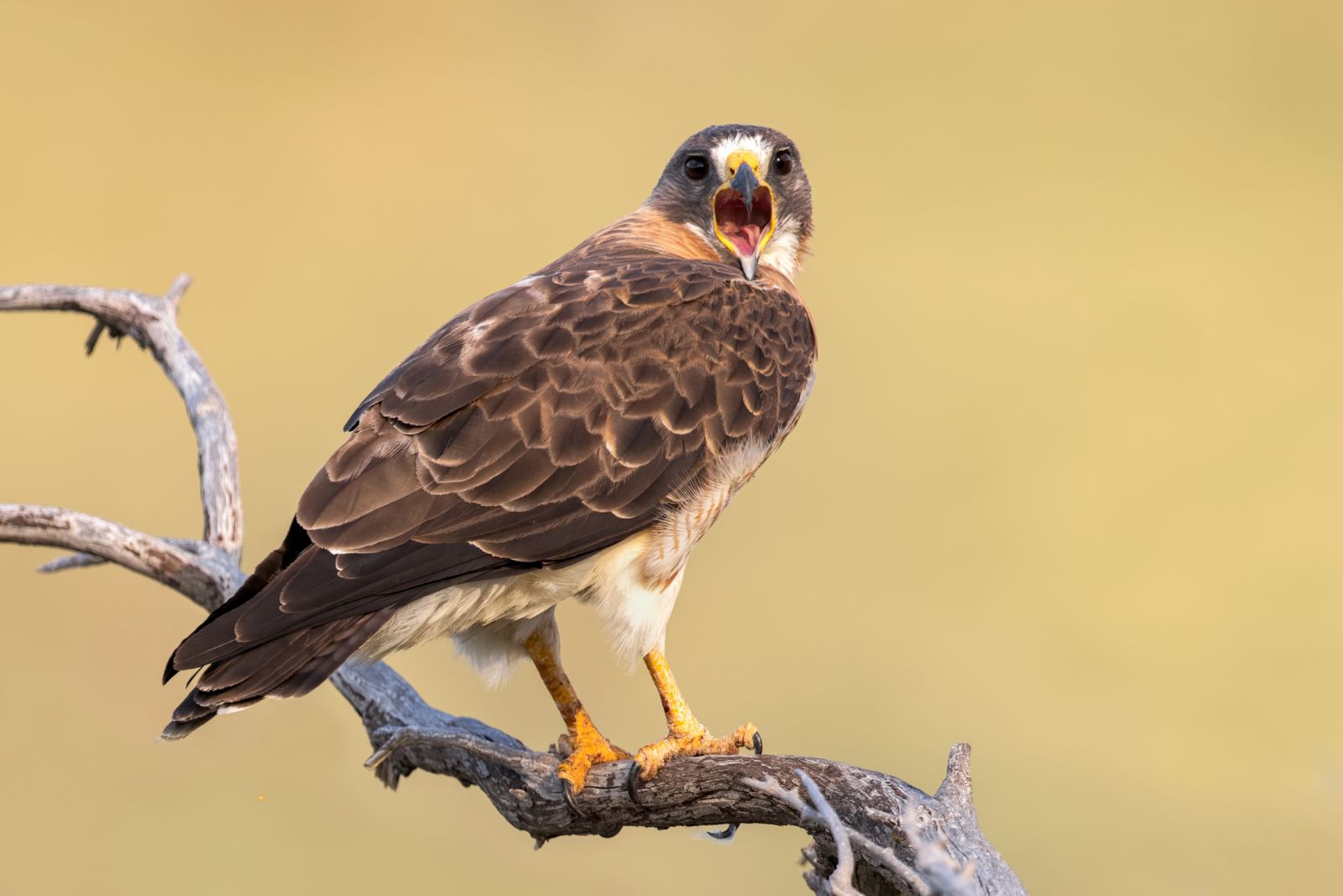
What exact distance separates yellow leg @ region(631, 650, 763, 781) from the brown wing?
66 cm

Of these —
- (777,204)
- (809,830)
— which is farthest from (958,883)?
(777,204)

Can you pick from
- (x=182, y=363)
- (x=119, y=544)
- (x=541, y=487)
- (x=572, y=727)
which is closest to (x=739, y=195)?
(x=541, y=487)

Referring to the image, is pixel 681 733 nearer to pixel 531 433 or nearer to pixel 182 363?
pixel 531 433

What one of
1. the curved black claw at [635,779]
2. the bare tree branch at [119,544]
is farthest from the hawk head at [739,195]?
the bare tree branch at [119,544]

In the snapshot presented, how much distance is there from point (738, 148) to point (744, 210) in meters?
0.28

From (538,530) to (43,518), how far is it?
241 cm

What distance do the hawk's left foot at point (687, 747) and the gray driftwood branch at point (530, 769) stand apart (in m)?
0.05

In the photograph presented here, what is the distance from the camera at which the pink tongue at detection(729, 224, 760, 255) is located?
572 cm

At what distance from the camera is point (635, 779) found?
4242 millimetres

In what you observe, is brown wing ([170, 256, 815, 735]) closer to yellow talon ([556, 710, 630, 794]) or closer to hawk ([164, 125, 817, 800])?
hawk ([164, 125, 817, 800])

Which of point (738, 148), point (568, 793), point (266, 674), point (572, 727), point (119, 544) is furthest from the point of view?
point (738, 148)

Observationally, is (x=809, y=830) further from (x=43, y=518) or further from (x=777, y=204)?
(x=43, y=518)

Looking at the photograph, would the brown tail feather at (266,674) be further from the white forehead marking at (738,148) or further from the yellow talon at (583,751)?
the white forehead marking at (738,148)

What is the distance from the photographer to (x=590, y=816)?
176 inches
